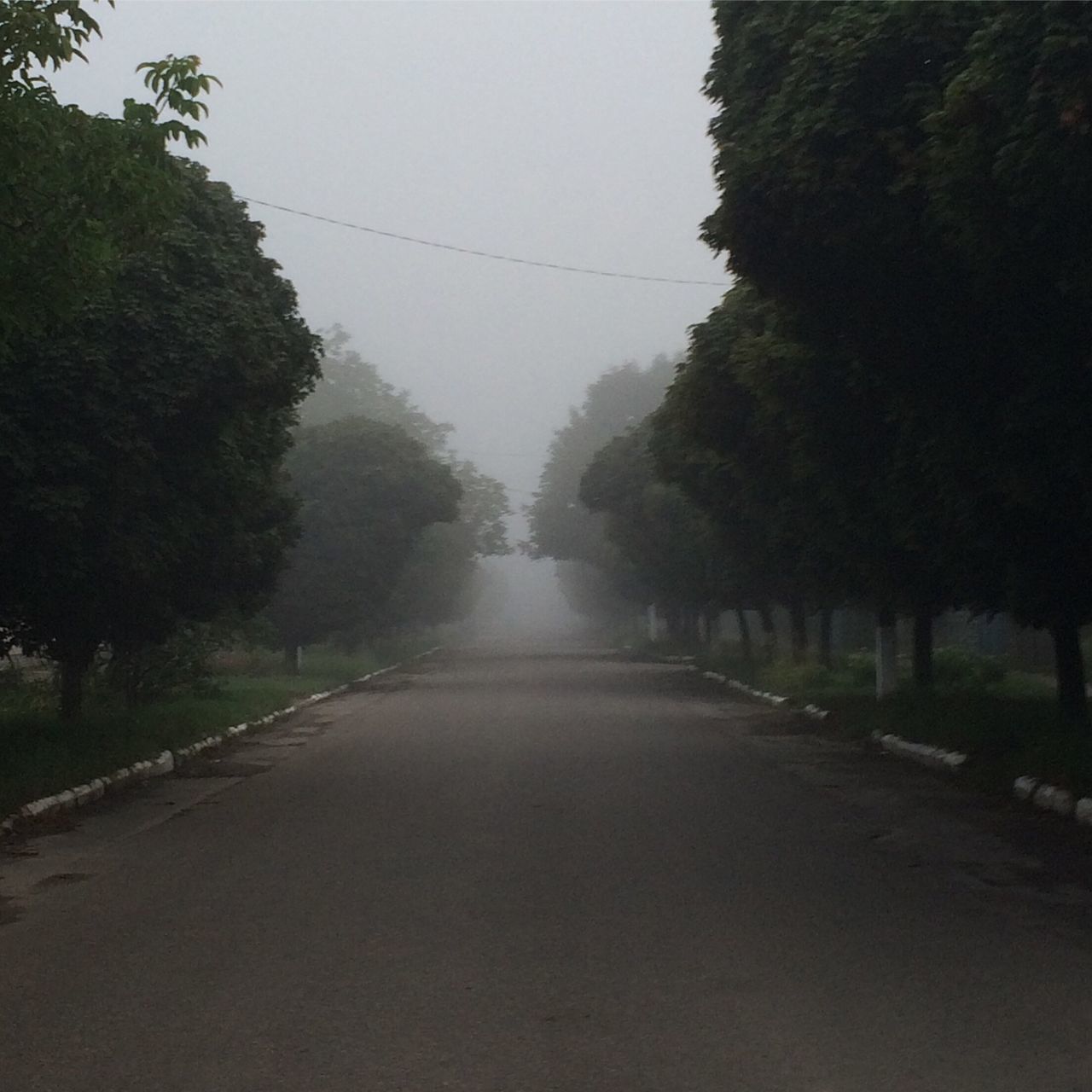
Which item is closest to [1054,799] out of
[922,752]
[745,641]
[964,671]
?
[922,752]

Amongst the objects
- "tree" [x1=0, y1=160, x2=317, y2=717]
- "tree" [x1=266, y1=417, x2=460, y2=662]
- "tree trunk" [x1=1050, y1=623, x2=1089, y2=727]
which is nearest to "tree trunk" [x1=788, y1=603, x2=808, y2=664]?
"tree" [x1=266, y1=417, x2=460, y2=662]

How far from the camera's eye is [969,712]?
59.2ft

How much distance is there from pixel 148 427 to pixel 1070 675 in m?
9.23

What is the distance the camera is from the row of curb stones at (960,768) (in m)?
11.8

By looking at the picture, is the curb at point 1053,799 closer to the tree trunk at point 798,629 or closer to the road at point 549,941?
the road at point 549,941

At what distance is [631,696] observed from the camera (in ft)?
97.6

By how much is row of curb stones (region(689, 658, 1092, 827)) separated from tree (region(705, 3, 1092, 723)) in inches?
83.7

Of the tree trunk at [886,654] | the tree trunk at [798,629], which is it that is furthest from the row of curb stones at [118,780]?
the tree trunk at [798,629]

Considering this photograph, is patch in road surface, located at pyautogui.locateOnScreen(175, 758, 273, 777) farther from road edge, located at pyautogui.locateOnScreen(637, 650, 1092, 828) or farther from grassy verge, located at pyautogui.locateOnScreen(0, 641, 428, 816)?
road edge, located at pyautogui.locateOnScreen(637, 650, 1092, 828)

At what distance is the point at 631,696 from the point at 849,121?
19489mm

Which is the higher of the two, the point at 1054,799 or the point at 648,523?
the point at 648,523

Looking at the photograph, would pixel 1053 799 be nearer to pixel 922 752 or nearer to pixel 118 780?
pixel 922 752

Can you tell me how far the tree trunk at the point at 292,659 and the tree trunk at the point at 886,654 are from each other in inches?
675

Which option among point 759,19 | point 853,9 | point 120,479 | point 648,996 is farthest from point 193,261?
point 648,996
